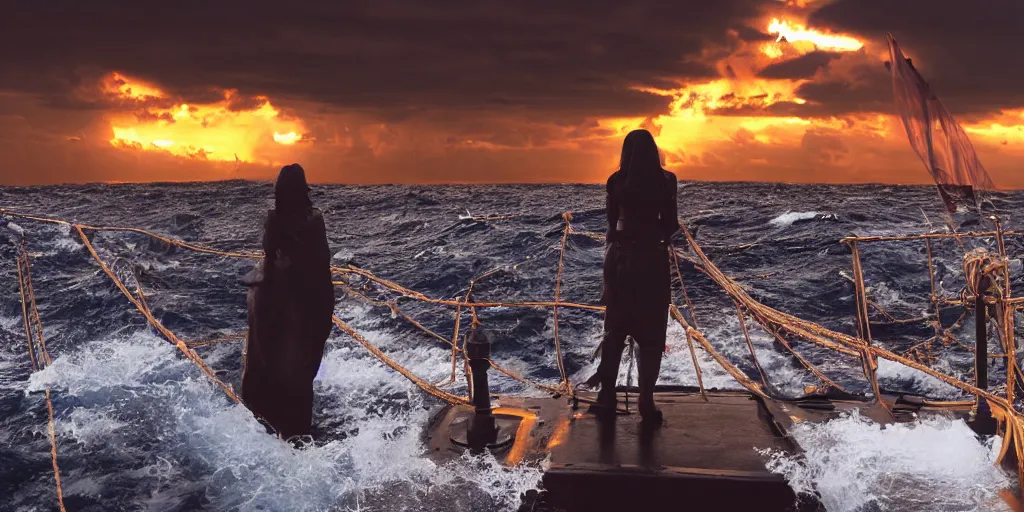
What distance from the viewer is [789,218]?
35219 millimetres

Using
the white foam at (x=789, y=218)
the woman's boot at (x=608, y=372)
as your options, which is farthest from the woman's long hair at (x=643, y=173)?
the white foam at (x=789, y=218)

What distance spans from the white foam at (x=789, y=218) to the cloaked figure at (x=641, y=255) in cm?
2885

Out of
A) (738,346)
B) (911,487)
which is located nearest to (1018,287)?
(738,346)

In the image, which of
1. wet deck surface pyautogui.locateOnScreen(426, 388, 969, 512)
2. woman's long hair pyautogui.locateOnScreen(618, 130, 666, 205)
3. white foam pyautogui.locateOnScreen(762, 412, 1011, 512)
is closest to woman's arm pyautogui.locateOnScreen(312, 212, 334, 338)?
wet deck surface pyautogui.locateOnScreen(426, 388, 969, 512)

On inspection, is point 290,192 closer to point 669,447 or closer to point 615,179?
point 615,179

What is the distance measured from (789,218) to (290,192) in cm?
3290

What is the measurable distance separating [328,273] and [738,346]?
9227 mm

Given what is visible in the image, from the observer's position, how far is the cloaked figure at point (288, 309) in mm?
6176

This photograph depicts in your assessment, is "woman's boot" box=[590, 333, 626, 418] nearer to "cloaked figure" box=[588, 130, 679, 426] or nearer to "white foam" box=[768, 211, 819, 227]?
"cloaked figure" box=[588, 130, 679, 426]

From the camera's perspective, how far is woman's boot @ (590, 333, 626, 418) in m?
6.54

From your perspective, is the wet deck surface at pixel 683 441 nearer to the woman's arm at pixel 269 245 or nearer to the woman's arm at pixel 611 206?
the woman's arm at pixel 611 206

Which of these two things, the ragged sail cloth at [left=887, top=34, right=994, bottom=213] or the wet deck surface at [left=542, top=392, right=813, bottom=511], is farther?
the ragged sail cloth at [left=887, top=34, right=994, bottom=213]

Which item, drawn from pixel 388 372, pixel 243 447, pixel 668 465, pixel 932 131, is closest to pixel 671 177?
pixel 932 131

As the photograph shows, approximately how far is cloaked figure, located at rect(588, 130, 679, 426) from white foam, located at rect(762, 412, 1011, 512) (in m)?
1.30
